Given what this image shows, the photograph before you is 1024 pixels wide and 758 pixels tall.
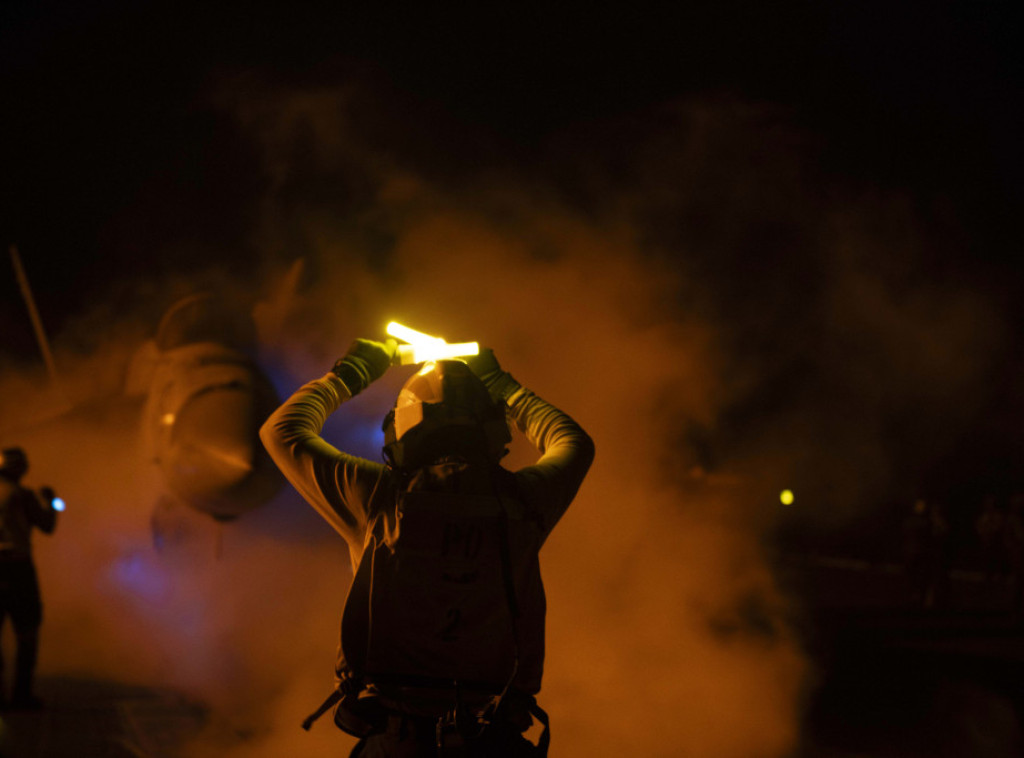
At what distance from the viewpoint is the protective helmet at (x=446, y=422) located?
2.16 m

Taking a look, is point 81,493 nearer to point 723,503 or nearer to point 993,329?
point 723,503

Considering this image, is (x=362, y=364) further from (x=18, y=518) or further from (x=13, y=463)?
(x=13, y=463)

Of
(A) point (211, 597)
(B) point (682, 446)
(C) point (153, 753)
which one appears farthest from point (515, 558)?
(A) point (211, 597)

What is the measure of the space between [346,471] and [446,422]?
267mm

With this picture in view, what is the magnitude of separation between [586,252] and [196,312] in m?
3.81

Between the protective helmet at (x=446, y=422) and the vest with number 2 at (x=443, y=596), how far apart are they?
0.13 metres

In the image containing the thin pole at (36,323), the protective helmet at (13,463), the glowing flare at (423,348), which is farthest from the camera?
the thin pole at (36,323)

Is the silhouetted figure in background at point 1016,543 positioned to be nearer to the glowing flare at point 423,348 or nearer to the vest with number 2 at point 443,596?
the glowing flare at point 423,348

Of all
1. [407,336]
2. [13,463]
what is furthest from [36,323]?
[407,336]

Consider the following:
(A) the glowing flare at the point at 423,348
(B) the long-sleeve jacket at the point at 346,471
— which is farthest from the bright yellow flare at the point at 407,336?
(B) the long-sleeve jacket at the point at 346,471

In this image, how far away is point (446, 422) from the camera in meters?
2.17

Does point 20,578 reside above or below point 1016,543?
below

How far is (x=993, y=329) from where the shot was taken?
29.7 ft

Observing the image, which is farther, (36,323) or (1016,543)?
(1016,543)
